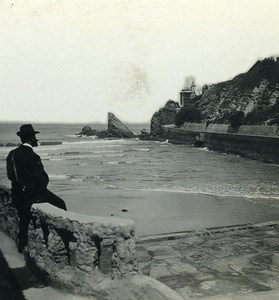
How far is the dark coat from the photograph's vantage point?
476 cm

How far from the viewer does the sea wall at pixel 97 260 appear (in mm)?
3463

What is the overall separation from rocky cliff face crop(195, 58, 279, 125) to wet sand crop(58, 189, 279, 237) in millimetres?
41294

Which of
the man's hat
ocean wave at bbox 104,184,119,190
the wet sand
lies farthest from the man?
ocean wave at bbox 104,184,119,190

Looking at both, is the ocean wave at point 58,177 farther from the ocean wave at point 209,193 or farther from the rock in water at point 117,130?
the rock in water at point 117,130

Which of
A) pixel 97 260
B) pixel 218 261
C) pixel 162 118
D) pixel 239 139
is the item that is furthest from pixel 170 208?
pixel 162 118

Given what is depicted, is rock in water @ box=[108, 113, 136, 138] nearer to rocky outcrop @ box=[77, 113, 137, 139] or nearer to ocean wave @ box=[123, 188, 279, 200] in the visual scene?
rocky outcrop @ box=[77, 113, 137, 139]

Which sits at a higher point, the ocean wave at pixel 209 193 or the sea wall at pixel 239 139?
the sea wall at pixel 239 139

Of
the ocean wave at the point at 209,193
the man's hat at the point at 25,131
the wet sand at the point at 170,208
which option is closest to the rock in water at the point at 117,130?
Answer: the ocean wave at the point at 209,193

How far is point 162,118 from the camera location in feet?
264

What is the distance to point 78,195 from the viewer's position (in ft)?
46.0

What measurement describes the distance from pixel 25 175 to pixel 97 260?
1662 mm

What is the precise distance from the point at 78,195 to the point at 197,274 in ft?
31.1

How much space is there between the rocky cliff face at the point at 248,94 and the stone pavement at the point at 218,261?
47140mm

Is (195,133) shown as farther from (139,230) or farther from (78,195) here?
(139,230)
